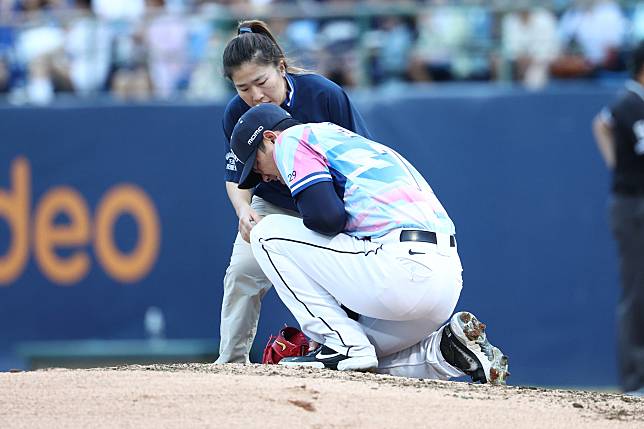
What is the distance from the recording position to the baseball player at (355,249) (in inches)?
213

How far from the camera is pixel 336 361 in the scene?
566cm

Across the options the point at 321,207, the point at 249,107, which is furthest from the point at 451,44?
the point at 321,207

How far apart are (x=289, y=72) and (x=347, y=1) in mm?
5671

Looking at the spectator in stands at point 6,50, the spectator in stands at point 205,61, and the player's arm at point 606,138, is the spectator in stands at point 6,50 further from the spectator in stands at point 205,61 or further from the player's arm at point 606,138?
the player's arm at point 606,138

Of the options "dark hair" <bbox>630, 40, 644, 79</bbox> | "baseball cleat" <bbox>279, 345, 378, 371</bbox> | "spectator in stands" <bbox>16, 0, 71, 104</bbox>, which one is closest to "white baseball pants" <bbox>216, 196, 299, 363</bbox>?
"baseball cleat" <bbox>279, 345, 378, 371</bbox>

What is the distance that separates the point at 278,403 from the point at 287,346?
1338 mm

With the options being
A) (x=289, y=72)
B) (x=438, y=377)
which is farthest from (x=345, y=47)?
(x=438, y=377)

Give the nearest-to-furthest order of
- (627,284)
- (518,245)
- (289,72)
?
1. (289,72)
2. (627,284)
3. (518,245)

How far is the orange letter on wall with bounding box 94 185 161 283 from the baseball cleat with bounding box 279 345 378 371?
17.0 ft

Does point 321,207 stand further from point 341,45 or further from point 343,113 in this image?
point 341,45

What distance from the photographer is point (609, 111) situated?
8555mm

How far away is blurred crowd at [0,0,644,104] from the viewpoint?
10.4 m

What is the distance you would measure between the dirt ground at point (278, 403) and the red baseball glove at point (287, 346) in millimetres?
611

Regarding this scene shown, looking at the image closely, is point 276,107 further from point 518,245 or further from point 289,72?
point 518,245
